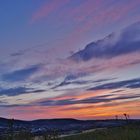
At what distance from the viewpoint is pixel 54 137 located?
22.9 metres

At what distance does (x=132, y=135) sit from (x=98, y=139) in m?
2.59

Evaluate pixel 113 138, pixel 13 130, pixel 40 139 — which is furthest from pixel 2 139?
pixel 113 138

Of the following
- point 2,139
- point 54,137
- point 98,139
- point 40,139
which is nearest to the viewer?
point 2,139

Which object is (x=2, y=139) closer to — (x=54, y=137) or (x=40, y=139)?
(x=54, y=137)

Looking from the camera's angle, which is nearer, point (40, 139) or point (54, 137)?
point (54, 137)

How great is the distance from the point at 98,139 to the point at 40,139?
4.36 m

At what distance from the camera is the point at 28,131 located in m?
21.9

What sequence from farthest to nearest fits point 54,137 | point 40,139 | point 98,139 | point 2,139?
point 98,139, point 40,139, point 54,137, point 2,139

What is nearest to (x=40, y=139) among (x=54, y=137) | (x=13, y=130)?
(x=54, y=137)

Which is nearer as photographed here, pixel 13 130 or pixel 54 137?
pixel 13 130

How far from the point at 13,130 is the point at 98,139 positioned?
8.56m

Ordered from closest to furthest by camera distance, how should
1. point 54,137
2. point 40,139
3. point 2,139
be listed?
point 2,139 → point 54,137 → point 40,139

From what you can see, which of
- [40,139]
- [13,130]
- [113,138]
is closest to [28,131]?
[13,130]

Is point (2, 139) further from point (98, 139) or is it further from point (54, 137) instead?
point (98, 139)
